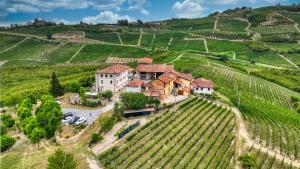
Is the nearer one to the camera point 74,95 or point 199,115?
point 199,115

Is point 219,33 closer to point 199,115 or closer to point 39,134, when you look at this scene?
point 199,115

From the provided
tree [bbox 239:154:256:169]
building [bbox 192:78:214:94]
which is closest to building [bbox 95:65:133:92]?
building [bbox 192:78:214:94]

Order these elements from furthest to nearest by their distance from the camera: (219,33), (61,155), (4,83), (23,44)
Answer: (219,33) < (23,44) < (4,83) < (61,155)

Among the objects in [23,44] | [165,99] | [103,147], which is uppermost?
[23,44]

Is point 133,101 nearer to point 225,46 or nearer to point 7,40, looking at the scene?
point 225,46

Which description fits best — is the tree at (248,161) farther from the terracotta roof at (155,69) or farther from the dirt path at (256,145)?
the terracotta roof at (155,69)

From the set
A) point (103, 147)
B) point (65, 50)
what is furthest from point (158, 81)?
point (65, 50)
